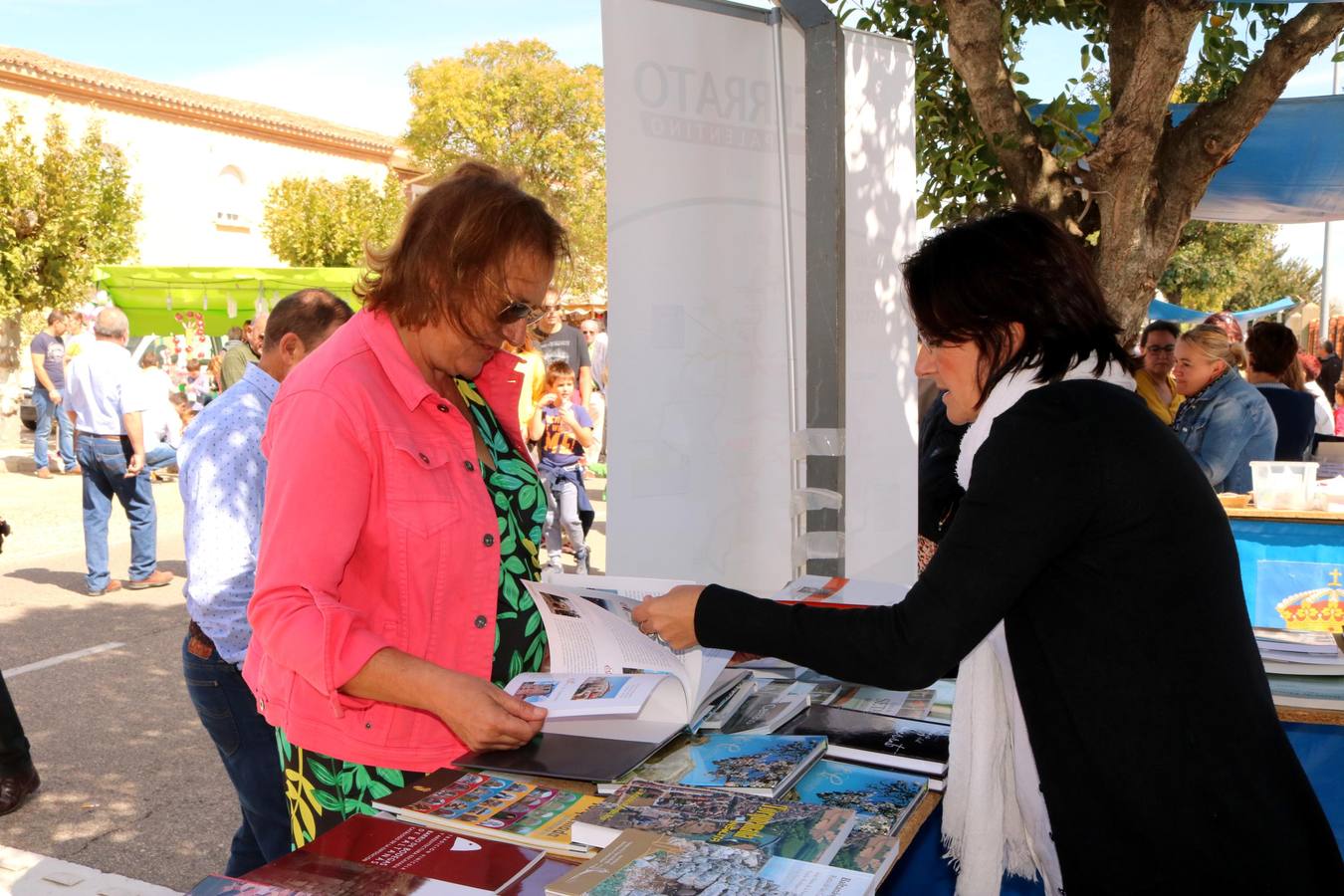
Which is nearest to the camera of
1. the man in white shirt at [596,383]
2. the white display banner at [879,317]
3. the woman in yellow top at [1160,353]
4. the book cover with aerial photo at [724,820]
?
the book cover with aerial photo at [724,820]

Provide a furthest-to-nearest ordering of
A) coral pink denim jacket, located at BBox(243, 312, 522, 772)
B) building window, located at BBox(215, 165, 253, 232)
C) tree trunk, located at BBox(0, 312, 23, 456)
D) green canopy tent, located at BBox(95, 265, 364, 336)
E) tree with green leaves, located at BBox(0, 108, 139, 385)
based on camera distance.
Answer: building window, located at BBox(215, 165, 253, 232)
tree trunk, located at BBox(0, 312, 23, 456)
tree with green leaves, located at BBox(0, 108, 139, 385)
green canopy tent, located at BBox(95, 265, 364, 336)
coral pink denim jacket, located at BBox(243, 312, 522, 772)

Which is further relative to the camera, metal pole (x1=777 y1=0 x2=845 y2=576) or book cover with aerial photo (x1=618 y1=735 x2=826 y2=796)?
metal pole (x1=777 y1=0 x2=845 y2=576)

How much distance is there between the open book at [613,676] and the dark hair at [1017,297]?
638 mm

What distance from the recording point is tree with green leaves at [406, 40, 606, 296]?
38.7 metres

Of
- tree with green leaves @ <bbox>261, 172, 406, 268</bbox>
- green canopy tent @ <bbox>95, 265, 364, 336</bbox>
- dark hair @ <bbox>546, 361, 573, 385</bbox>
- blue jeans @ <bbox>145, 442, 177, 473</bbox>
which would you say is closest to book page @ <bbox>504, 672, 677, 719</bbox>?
dark hair @ <bbox>546, 361, 573, 385</bbox>

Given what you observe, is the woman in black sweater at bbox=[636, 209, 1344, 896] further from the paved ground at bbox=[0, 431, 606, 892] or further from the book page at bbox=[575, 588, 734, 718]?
the paved ground at bbox=[0, 431, 606, 892]

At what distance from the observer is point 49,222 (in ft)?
55.6

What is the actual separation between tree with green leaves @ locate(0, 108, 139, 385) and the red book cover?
18.0 m

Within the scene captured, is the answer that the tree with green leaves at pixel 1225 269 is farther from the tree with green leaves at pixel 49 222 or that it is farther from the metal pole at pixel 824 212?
the metal pole at pixel 824 212

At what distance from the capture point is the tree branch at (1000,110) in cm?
426

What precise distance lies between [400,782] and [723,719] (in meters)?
0.56

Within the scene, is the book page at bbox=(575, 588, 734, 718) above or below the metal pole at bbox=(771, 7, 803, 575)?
below

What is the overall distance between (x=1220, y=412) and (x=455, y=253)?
543 centimetres

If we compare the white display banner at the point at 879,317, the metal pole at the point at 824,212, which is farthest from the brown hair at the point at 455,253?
the white display banner at the point at 879,317
